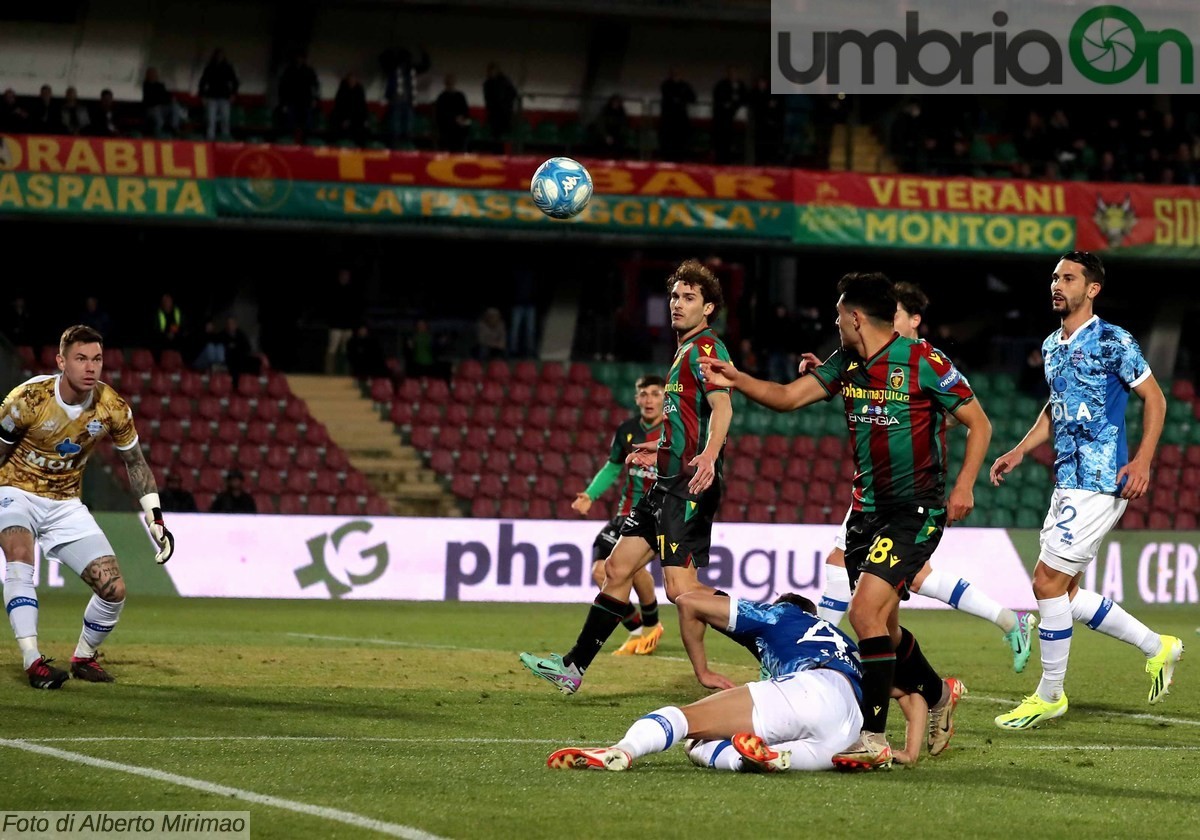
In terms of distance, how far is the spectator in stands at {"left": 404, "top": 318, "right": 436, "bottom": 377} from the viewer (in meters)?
25.8

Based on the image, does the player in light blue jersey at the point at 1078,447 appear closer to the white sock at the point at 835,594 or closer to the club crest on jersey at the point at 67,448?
the white sock at the point at 835,594

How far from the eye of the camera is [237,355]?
24469mm

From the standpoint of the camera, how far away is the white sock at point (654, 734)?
6730 millimetres

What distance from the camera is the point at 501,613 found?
59.2 ft

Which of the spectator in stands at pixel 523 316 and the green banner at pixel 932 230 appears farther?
the spectator in stands at pixel 523 316

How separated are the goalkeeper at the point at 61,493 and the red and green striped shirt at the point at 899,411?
4.57 metres

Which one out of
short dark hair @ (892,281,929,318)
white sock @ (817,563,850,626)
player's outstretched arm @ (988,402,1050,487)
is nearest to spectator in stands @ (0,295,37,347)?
white sock @ (817,563,850,626)

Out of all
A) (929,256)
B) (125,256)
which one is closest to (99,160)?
(125,256)

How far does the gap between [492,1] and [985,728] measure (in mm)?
20238

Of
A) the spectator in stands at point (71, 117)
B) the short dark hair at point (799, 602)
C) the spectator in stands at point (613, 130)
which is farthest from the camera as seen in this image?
the spectator in stands at point (613, 130)

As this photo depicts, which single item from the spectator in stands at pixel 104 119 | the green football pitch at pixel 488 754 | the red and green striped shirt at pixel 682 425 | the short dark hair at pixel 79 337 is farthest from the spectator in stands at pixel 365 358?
the red and green striped shirt at pixel 682 425

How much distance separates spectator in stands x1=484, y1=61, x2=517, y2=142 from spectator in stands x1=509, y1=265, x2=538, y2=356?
2390 mm

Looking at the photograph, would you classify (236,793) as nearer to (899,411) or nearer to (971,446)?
(899,411)

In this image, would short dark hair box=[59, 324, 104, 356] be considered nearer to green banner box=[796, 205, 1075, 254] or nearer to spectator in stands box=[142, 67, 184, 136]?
spectator in stands box=[142, 67, 184, 136]
